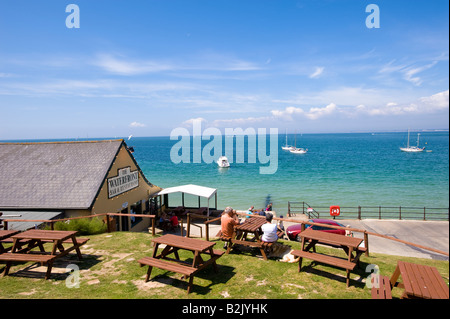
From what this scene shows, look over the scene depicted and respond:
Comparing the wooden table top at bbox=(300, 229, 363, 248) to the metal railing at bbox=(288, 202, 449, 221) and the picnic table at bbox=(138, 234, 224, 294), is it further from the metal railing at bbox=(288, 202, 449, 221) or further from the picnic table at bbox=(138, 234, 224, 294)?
the metal railing at bbox=(288, 202, 449, 221)

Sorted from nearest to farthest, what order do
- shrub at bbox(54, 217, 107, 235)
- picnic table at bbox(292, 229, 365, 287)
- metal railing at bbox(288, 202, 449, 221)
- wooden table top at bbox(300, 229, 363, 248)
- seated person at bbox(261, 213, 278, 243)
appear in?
picnic table at bbox(292, 229, 365, 287)
wooden table top at bbox(300, 229, 363, 248)
seated person at bbox(261, 213, 278, 243)
shrub at bbox(54, 217, 107, 235)
metal railing at bbox(288, 202, 449, 221)

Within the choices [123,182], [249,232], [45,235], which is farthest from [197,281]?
[123,182]

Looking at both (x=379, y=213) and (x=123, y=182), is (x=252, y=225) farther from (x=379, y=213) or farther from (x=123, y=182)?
(x=379, y=213)

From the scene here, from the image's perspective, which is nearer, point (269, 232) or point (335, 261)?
point (335, 261)

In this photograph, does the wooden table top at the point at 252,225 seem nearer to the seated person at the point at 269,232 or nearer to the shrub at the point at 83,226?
the seated person at the point at 269,232

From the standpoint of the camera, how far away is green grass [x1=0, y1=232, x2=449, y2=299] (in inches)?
210

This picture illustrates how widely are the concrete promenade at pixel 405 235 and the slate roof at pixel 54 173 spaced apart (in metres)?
6.34

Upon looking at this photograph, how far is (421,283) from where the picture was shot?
14.3 ft

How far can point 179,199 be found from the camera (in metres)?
37.3

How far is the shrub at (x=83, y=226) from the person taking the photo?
34.0 ft

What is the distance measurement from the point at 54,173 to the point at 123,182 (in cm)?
357

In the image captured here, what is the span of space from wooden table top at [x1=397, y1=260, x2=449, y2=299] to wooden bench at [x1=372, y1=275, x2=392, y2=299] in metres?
0.33

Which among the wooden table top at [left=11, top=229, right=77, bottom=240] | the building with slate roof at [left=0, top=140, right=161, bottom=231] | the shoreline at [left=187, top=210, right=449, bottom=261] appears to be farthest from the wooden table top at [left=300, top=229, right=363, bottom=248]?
the building with slate roof at [left=0, top=140, right=161, bottom=231]

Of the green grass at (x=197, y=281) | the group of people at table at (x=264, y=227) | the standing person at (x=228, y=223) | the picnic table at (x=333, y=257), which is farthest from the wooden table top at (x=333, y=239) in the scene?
the standing person at (x=228, y=223)
